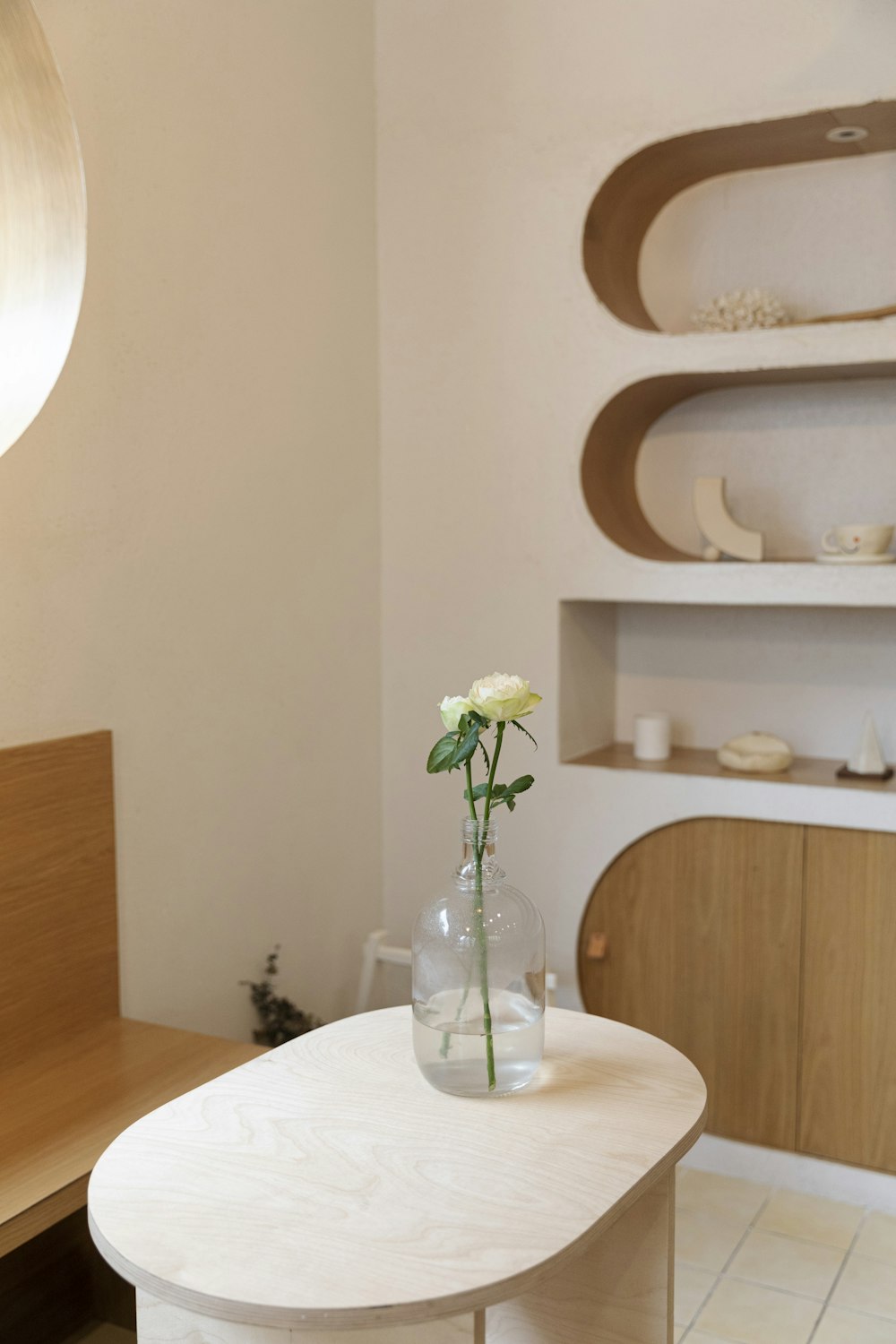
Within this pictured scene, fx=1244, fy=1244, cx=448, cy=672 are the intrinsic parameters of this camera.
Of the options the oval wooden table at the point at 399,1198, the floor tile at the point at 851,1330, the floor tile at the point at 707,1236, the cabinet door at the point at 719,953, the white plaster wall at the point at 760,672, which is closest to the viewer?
the oval wooden table at the point at 399,1198

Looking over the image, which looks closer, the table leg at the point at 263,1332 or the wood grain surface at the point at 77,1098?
the table leg at the point at 263,1332

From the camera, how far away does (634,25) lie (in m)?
2.73

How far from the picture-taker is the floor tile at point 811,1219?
99.8 inches

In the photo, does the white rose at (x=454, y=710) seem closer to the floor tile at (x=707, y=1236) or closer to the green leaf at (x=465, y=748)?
the green leaf at (x=465, y=748)

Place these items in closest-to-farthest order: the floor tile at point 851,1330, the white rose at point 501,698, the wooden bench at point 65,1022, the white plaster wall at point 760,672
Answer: the white rose at point 501,698
the wooden bench at point 65,1022
the floor tile at point 851,1330
the white plaster wall at point 760,672

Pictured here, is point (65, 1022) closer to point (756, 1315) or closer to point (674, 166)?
point (756, 1315)

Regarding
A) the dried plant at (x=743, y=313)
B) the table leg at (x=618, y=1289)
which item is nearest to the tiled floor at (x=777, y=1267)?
the table leg at (x=618, y=1289)

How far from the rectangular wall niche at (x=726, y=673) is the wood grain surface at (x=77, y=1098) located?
1168 mm

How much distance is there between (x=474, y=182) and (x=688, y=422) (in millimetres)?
762

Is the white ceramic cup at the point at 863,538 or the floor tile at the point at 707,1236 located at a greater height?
the white ceramic cup at the point at 863,538

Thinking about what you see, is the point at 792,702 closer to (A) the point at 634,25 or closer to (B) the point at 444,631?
(B) the point at 444,631

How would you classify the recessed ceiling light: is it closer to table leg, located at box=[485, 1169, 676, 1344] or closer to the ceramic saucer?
the ceramic saucer

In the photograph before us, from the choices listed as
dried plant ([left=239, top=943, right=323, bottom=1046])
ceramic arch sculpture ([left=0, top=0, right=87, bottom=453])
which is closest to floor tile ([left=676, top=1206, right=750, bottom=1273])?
dried plant ([left=239, top=943, right=323, bottom=1046])

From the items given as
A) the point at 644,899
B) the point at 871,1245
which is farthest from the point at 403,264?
the point at 871,1245
